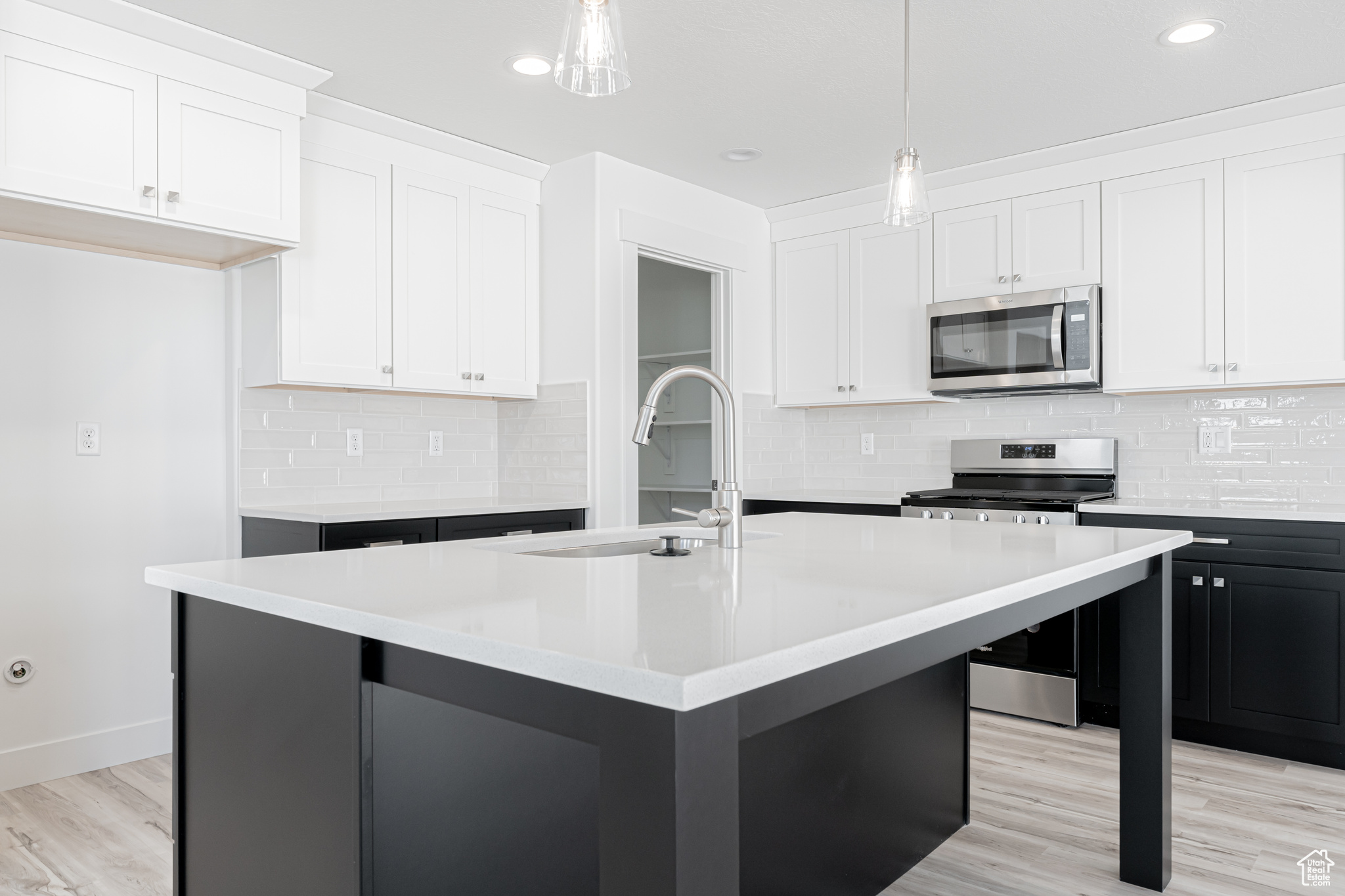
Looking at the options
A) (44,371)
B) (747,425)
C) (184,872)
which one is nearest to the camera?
(184,872)

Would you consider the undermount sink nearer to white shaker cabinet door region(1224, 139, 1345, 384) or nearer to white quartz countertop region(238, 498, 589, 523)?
white quartz countertop region(238, 498, 589, 523)

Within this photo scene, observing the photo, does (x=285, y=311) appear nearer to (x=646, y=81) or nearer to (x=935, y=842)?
(x=646, y=81)

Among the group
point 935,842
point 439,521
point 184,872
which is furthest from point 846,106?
point 184,872

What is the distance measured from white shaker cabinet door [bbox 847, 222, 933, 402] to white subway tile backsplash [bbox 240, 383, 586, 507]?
1476 millimetres

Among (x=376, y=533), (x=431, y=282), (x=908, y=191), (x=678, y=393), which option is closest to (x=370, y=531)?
(x=376, y=533)

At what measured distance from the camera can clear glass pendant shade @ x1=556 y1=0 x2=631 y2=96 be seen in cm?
136

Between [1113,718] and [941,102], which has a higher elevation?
[941,102]

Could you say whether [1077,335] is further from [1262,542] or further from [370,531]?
[370,531]

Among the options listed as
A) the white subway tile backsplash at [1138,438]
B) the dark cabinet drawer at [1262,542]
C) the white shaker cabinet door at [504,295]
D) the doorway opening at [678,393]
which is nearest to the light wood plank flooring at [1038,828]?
the dark cabinet drawer at [1262,542]

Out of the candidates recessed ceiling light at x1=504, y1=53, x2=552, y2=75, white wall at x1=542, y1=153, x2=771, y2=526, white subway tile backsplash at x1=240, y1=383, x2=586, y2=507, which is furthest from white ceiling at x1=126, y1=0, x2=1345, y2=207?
white subway tile backsplash at x1=240, y1=383, x2=586, y2=507

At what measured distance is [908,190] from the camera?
2102 mm

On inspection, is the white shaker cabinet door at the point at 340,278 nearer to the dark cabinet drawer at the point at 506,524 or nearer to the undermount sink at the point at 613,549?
the dark cabinet drawer at the point at 506,524

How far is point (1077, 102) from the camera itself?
10.7 feet

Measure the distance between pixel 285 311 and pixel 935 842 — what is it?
8.86ft
